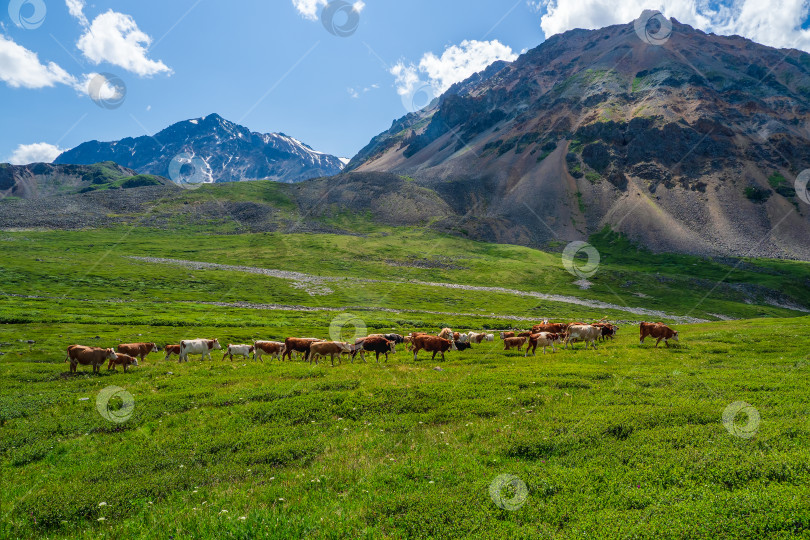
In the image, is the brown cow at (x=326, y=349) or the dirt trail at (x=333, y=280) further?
the dirt trail at (x=333, y=280)

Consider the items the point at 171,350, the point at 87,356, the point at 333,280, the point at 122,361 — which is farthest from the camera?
the point at 333,280

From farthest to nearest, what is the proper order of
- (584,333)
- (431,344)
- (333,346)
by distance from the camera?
(584,333)
(431,344)
(333,346)

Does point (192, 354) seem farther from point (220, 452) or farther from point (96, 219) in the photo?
point (96, 219)

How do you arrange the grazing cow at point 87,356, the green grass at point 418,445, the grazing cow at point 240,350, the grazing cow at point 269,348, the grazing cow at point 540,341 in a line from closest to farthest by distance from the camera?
the green grass at point 418,445
the grazing cow at point 87,356
the grazing cow at point 540,341
the grazing cow at point 240,350
the grazing cow at point 269,348

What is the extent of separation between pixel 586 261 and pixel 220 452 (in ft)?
586

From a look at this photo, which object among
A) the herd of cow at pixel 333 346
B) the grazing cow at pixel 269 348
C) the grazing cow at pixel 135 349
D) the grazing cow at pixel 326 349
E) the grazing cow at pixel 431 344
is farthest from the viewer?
the grazing cow at pixel 269 348

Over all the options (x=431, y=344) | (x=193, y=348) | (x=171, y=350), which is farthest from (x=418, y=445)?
(x=171, y=350)

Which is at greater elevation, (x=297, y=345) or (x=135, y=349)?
(x=297, y=345)

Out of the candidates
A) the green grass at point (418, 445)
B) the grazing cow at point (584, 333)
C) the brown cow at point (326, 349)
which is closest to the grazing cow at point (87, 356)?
the green grass at point (418, 445)

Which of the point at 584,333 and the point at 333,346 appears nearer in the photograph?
the point at 333,346

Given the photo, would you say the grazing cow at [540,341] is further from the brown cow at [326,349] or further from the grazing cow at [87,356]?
the grazing cow at [87,356]

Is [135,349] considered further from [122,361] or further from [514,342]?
[514,342]

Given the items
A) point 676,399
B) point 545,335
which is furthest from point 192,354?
point 676,399

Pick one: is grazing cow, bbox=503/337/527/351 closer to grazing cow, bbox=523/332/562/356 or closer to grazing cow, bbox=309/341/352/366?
grazing cow, bbox=523/332/562/356
